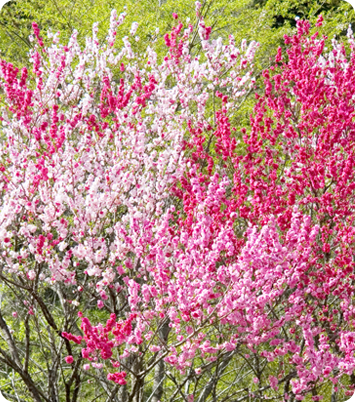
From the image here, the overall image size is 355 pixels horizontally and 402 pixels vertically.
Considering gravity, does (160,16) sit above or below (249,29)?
above

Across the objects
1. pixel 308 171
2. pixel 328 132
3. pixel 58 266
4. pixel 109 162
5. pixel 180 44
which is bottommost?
pixel 58 266

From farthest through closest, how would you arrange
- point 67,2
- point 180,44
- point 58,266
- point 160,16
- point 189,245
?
point 160,16, point 67,2, point 180,44, point 58,266, point 189,245

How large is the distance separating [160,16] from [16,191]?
8.35 meters

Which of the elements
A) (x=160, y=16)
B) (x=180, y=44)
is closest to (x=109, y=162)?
(x=180, y=44)

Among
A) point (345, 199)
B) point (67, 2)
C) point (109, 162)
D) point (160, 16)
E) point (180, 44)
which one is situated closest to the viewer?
point (345, 199)

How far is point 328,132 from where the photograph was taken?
16.5 feet

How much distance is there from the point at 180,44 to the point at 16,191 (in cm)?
320

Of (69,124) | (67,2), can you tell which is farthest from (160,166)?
(67,2)

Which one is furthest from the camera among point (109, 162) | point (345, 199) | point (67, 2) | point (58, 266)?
Answer: point (67, 2)

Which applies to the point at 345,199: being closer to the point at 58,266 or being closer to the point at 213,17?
the point at 58,266

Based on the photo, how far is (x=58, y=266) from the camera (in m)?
4.04

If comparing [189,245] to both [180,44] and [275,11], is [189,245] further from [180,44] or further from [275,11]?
[275,11]

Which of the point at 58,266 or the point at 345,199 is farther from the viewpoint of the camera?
the point at 345,199

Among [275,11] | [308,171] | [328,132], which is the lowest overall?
[308,171]
